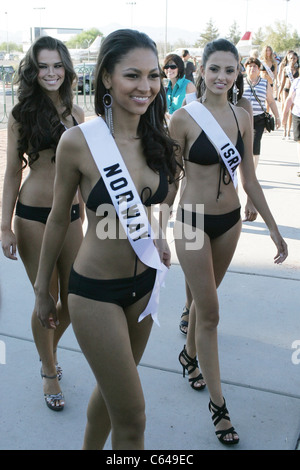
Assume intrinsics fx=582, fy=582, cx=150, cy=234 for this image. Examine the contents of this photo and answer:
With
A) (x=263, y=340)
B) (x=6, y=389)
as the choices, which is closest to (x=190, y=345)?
(x=263, y=340)

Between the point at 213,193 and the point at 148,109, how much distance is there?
2.69 feet

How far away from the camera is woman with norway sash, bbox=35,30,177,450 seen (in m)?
2.02

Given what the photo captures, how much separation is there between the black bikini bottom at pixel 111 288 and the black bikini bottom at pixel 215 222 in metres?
0.85

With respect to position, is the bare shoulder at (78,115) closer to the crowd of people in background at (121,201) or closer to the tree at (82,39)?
the crowd of people in background at (121,201)

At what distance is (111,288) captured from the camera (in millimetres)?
2066

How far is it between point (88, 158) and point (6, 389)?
1.69 meters

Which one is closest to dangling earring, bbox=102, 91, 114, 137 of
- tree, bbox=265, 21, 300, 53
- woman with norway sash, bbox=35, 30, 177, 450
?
woman with norway sash, bbox=35, 30, 177, 450

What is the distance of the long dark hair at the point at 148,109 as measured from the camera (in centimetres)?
209

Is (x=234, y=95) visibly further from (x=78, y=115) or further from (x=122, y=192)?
(x=122, y=192)

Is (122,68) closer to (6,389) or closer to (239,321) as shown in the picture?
(6,389)

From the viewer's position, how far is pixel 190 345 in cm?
329

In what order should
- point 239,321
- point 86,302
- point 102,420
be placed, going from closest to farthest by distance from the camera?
point 86,302 → point 102,420 → point 239,321

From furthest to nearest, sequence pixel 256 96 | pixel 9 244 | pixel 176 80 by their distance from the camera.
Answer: pixel 176 80 → pixel 256 96 → pixel 9 244

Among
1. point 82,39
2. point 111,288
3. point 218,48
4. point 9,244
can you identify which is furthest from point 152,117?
point 82,39
